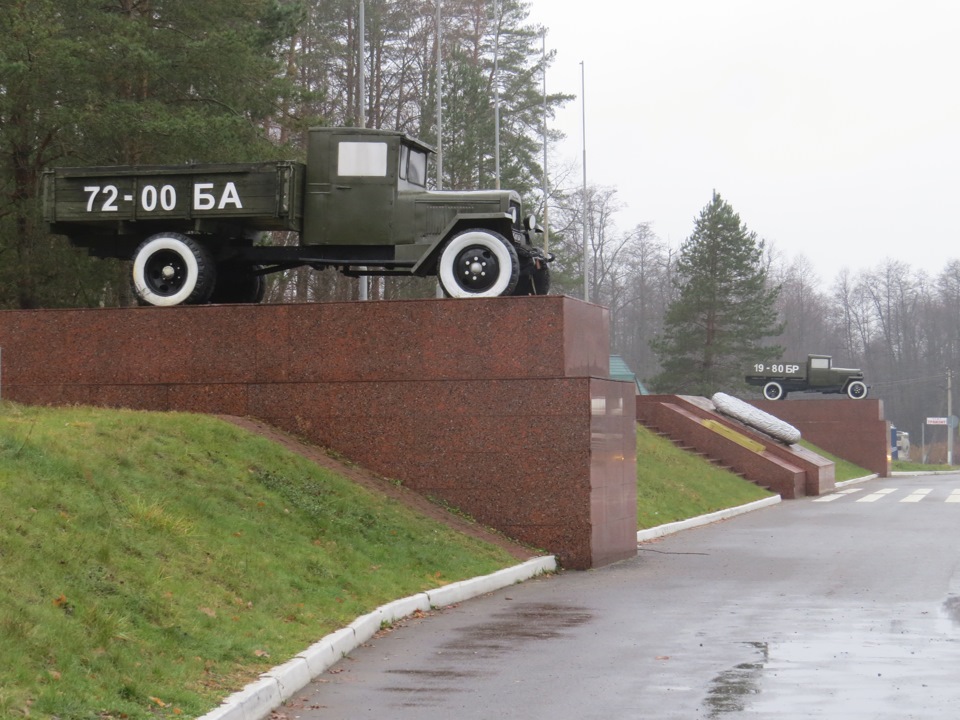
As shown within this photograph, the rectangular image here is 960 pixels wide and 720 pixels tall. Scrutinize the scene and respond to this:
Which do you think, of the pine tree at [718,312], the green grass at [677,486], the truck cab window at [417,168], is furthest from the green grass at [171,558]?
A: the pine tree at [718,312]

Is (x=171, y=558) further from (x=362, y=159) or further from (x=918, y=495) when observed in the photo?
(x=918, y=495)

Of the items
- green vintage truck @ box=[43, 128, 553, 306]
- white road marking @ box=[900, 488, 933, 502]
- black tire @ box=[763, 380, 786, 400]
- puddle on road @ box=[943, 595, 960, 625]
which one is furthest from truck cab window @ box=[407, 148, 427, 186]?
black tire @ box=[763, 380, 786, 400]

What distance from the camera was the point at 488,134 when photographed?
42375 millimetres

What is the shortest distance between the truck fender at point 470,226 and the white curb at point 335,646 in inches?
159

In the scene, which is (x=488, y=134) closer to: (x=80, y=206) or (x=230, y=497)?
(x=80, y=206)

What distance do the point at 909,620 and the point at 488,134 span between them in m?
33.1

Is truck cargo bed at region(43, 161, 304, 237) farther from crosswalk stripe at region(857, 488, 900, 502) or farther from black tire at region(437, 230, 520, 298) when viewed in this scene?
crosswalk stripe at region(857, 488, 900, 502)

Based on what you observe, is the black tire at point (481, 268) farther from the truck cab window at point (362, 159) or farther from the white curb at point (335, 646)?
the white curb at point (335, 646)

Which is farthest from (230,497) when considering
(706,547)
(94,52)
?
(94,52)

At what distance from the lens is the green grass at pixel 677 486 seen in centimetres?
2230

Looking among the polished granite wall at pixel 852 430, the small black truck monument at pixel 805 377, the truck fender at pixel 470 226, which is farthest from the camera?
the small black truck monument at pixel 805 377

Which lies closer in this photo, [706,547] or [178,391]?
[178,391]

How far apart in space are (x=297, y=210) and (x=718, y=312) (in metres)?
46.4

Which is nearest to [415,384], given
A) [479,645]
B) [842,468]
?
[479,645]
